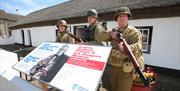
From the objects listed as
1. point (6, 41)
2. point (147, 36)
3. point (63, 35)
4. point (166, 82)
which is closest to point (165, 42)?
point (147, 36)

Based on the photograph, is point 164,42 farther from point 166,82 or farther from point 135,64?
point 135,64

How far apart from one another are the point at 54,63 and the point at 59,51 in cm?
20

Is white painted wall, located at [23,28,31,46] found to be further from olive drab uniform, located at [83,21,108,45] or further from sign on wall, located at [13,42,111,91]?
olive drab uniform, located at [83,21,108,45]

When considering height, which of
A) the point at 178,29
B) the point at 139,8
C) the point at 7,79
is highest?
the point at 139,8

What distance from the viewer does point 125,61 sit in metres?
2.05

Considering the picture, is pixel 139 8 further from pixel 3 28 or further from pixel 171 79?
pixel 3 28

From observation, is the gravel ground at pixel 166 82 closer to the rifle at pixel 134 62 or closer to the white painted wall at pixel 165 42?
the white painted wall at pixel 165 42

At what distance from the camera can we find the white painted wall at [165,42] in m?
5.42

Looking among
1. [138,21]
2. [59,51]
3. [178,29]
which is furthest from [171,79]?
[59,51]

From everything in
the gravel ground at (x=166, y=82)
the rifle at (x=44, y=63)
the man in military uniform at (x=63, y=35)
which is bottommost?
the gravel ground at (x=166, y=82)

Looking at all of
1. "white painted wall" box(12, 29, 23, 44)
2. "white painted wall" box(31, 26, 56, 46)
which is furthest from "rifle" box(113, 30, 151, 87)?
"white painted wall" box(12, 29, 23, 44)

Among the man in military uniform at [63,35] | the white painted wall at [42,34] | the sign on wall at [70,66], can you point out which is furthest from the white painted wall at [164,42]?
the white painted wall at [42,34]

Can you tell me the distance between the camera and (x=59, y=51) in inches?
83.5

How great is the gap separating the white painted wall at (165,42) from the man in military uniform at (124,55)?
413 centimetres
